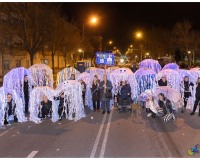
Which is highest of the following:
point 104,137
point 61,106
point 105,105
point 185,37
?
point 185,37

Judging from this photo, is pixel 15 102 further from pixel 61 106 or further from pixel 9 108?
pixel 61 106

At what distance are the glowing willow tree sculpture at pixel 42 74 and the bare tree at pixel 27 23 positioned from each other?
15.2m

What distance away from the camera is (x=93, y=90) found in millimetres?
16406

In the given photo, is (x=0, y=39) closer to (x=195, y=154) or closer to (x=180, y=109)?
(x=180, y=109)

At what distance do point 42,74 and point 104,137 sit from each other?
909cm

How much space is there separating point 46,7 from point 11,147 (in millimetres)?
28738

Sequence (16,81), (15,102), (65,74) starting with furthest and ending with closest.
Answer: (65,74) → (16,81) → (15,102)

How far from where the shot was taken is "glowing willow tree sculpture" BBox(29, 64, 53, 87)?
19.0m

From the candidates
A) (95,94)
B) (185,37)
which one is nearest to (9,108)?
(95,94)

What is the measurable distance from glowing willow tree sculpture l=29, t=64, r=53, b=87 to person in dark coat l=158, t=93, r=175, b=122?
7.23m

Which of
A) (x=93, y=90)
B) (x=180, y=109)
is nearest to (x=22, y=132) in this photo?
(x=93, y=90)

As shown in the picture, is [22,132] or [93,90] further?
[93,90]

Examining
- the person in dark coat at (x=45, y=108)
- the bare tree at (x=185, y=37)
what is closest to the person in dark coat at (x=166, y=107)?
the person in dark coat at (x=45, y=108)

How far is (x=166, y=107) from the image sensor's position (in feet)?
45.9
